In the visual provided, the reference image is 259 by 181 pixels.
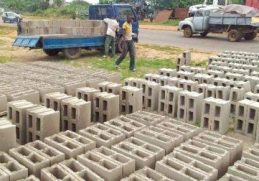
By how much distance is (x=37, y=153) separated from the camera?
3.78 m

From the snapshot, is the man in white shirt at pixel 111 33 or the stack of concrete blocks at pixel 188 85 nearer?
the stack of concrete blocks at pixel 188 85

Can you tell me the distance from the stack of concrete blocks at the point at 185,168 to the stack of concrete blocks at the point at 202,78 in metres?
3.73

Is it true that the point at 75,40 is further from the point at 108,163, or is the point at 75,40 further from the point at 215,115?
the point at 108,163

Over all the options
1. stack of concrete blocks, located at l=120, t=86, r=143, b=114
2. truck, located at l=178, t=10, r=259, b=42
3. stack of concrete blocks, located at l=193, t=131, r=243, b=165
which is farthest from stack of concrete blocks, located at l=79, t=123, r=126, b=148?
truck, located at l=178, t=10, r=259, b=42

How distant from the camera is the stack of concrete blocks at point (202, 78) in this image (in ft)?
24.0

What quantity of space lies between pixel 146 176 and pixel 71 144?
3.53ft

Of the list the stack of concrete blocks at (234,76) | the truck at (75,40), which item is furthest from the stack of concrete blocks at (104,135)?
the truck at (75,40)

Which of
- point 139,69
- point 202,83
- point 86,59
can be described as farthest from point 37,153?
point 86,59

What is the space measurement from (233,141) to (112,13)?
10448 mm

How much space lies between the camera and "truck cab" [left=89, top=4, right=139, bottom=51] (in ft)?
45.3

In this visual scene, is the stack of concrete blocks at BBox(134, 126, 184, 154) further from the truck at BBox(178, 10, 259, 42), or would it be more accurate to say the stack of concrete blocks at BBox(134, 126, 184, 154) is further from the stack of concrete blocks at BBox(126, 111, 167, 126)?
the truck at BBox(178, 10, 259, 42)

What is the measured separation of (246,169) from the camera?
363 centimetres

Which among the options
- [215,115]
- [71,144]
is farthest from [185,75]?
[71,144]

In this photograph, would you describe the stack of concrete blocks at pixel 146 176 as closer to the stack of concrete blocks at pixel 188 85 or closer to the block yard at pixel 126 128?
the block yard at pixel 126 128
